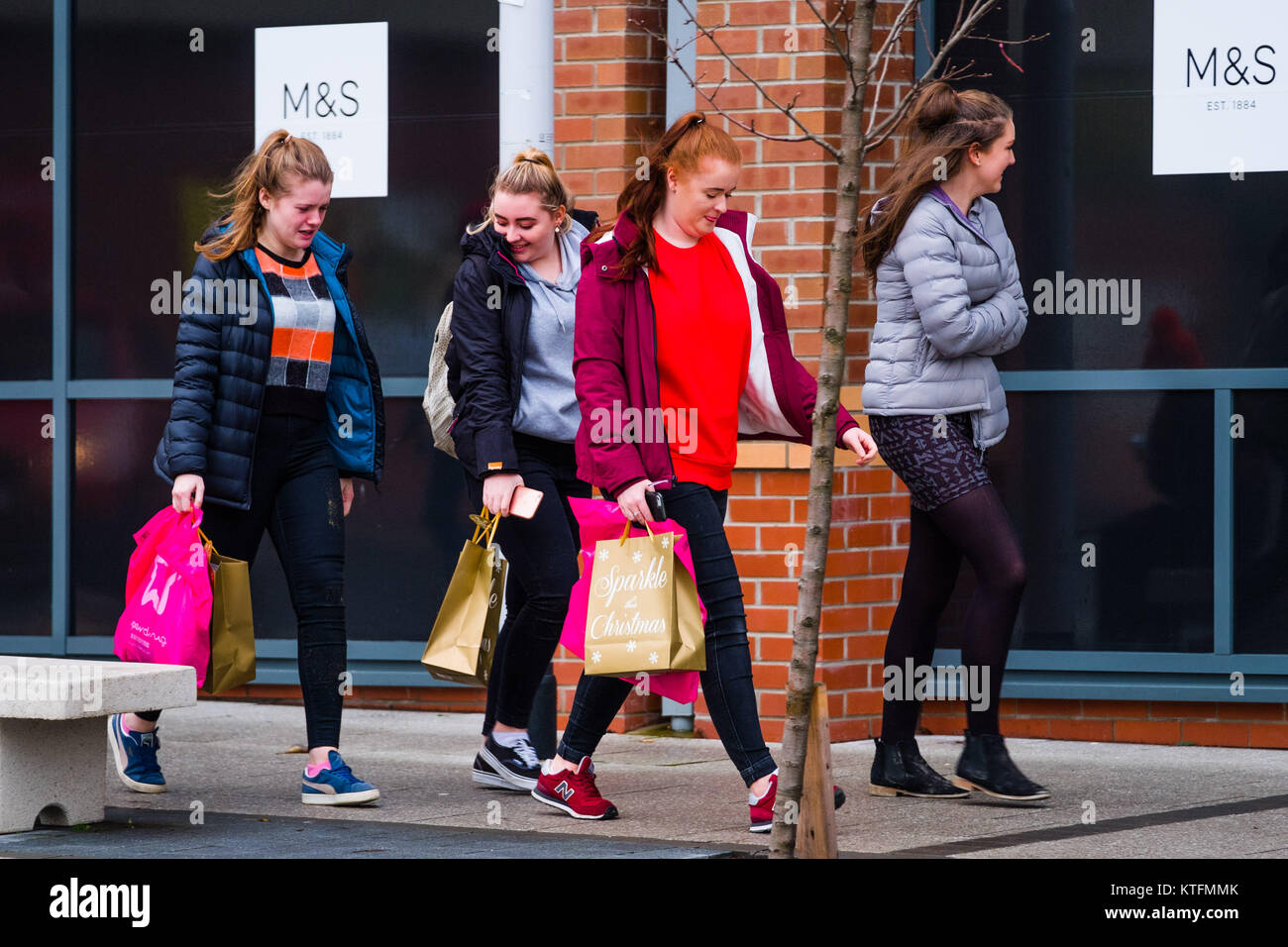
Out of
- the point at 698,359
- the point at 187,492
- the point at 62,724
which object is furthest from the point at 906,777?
the point at 62,724

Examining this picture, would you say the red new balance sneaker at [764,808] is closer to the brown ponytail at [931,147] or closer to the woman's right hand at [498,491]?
the woman's right hand at [498,491]

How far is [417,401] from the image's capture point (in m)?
8.52

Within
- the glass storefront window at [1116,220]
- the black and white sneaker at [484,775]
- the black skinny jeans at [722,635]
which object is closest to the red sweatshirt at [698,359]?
the black skinny jeans at [722,635]

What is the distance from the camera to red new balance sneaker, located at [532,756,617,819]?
6.13m

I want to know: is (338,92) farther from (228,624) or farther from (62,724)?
(62,724)

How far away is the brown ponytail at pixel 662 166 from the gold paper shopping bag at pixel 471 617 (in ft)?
3.45

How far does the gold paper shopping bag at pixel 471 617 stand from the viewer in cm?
648

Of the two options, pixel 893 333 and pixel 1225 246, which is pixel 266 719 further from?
pixel 1225 246

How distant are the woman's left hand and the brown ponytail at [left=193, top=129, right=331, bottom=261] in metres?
1.86

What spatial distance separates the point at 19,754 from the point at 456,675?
137 cm

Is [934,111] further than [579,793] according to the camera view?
Yes

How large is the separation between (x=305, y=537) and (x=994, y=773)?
7.38 ft

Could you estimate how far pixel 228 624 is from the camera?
6.32 metres
